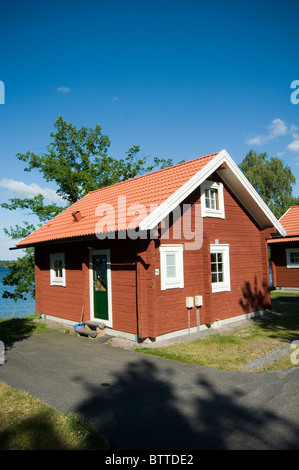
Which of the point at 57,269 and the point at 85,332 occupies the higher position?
the point at 57,269

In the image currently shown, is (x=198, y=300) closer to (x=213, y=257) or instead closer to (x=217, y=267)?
(x=217, y=267)

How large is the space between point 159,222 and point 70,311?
18.9ft

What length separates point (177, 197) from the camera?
930 centimetres

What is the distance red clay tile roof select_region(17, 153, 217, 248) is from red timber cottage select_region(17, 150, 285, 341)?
2.7 inches

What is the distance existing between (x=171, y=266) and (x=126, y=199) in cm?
314

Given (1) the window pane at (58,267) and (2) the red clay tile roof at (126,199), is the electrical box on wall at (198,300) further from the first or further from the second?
(1) the window pane at (58,267)

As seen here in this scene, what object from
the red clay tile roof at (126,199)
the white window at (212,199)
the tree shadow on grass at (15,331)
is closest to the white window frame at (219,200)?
the white window at (212,199)

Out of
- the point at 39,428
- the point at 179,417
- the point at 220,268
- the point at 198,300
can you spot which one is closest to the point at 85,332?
the point at 198,300

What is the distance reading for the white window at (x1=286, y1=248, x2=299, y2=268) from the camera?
21.4 m

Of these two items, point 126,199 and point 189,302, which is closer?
point 189,302

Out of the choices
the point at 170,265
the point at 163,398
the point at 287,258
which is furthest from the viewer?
the point at 287,258

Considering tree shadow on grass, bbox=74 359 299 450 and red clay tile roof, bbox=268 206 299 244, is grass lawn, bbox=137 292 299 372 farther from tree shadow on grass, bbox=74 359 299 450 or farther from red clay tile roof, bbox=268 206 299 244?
red clay tile roof, bbox=268 206 299 244

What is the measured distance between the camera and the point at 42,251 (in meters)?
14.6

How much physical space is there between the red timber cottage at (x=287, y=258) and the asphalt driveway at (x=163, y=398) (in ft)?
53.0
